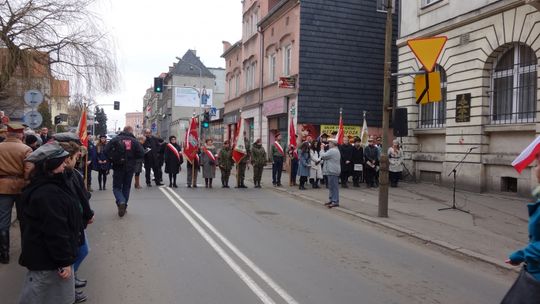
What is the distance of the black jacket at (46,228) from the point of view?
3.76m

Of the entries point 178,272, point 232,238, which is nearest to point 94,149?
point 232,238

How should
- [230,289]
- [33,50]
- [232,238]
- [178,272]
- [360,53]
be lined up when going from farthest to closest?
[360,53], [33,50], [232,238], [178,272], [230,289]

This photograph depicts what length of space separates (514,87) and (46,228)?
14647mm

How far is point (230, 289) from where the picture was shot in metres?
5.78

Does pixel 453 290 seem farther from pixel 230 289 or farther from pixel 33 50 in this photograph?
pixel 33 50

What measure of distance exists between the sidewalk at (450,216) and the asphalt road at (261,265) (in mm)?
510

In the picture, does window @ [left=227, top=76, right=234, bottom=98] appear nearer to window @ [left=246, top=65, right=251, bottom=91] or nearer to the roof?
window @ [left=246, top=65, right=251, bottom=91]

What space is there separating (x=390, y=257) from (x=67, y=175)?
5.19m

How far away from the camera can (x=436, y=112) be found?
60.1 ft

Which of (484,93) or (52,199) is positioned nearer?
(52,199)

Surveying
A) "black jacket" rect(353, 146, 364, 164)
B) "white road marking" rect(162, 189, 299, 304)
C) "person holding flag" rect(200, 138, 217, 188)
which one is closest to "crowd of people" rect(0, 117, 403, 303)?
"white road marking" rect(162, 189, 299, 304)

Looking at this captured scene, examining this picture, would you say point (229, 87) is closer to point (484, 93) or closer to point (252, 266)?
point (484, 93)

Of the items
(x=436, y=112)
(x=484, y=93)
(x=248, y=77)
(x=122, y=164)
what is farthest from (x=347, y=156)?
(x=248, y=77)

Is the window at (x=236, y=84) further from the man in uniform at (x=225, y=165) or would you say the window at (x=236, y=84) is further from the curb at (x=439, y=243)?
the curb at (x=439, y=243)
